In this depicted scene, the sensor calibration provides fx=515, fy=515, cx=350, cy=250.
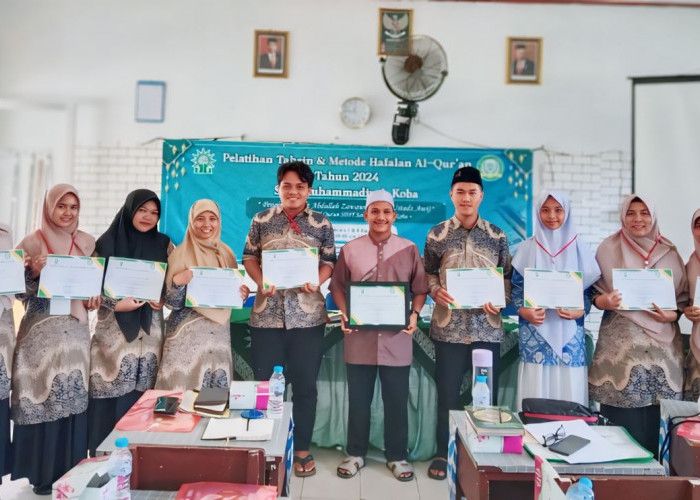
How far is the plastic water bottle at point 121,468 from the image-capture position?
1461 millimetres

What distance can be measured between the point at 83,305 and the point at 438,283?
6.95ft

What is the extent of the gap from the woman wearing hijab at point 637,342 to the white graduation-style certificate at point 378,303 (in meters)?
1.15

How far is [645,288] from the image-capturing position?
291cm

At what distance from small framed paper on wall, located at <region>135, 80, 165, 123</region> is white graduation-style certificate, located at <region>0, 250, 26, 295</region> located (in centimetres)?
276

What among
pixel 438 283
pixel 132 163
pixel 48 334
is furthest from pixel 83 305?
pixel 132 163

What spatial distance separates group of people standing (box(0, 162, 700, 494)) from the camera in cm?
290

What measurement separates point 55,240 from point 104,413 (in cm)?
105

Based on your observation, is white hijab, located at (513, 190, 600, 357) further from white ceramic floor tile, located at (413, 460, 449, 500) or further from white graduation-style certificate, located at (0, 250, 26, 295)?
white graduation-style certificate, located at (0, 250, 26, 295)

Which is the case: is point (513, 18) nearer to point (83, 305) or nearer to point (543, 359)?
point (543, 359)

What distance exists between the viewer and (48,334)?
284 centimetres

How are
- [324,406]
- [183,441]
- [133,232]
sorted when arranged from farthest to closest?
[324,406] < [133,232] < [183,441]

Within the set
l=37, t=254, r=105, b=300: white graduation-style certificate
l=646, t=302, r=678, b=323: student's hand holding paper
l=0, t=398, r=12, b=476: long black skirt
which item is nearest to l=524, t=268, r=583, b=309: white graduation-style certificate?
l=646, t=302, r=678, b=323: student's hand holding paper

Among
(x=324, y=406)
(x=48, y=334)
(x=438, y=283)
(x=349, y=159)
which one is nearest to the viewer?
(x=48, y=334)

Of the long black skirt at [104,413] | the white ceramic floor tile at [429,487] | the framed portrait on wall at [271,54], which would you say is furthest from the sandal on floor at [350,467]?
the framed portrait on wall at [271,54]
